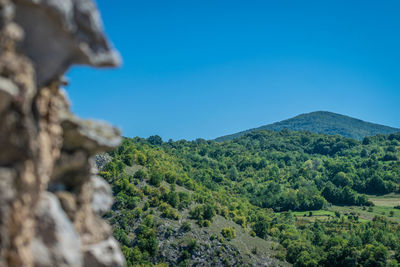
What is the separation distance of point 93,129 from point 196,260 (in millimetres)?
64691

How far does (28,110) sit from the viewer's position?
675cm

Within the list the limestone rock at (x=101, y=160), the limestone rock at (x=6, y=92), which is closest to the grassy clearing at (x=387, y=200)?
the limestone rock at (x=101, y=160)

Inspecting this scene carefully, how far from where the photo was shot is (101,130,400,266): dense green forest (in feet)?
243

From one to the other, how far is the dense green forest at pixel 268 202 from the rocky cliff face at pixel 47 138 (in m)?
54.3

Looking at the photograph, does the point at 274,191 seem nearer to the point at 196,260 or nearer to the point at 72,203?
the point at 196,260

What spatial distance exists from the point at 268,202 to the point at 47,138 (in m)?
139

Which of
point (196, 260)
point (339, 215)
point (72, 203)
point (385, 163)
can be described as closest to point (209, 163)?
point (339, 215)

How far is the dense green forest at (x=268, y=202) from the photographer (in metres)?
74.1

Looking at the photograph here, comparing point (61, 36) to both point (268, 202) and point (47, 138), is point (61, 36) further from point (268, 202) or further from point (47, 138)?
point (268, 202)

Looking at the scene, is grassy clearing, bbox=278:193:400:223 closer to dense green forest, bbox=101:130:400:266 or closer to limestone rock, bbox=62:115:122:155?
dense green forest, bbox=101:130:400:266

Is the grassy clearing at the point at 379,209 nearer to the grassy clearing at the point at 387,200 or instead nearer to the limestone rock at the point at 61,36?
the grassy clearing at the point at 387,200

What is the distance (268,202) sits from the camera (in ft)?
465

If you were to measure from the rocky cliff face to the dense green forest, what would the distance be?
178 ft

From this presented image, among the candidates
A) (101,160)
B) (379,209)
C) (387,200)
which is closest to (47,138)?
(101,160)
